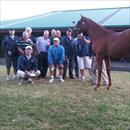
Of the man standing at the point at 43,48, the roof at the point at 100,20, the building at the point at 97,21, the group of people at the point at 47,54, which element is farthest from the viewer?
the roof at the point at 100,20

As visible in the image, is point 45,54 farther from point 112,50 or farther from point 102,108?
point 102,108

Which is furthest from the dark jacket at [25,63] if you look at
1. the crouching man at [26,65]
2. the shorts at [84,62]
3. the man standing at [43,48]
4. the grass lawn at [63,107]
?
the shorts at [84,62]

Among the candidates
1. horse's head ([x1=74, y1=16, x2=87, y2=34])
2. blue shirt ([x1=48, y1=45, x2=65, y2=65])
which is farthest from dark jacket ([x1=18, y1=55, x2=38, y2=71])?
horse's head ([x1=74, y1=16, x2=87, y2=34])

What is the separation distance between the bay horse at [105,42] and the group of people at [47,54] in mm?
858

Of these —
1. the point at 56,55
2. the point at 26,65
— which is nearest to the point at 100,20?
the point at 56,55

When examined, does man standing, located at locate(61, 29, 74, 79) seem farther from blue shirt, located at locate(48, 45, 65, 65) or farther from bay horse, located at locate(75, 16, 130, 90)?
bay horse, located at locate(75, 16, 130, 90)

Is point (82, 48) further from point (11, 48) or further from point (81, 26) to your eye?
point (11, 48)

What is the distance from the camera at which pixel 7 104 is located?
8398 millimetres

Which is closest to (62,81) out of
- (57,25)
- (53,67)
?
(53,67)

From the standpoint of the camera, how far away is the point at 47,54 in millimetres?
12852

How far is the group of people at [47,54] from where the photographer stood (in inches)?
461

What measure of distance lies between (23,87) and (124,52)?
9.73ft

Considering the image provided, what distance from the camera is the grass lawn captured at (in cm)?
682

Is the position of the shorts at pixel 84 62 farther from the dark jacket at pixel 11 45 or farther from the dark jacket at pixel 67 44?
the dark jacket at pixel 11 45
